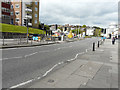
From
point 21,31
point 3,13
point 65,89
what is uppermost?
point 3,13

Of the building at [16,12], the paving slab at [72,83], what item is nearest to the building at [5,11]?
the building at [16,12]

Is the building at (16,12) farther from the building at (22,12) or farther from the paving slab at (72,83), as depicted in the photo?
the paving slab at (72,83)

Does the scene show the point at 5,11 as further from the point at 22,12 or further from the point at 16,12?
the point at 22,12

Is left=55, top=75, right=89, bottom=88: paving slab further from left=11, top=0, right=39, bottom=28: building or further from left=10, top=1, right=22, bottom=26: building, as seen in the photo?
left=10, top=1, right=22, bottom=26: building

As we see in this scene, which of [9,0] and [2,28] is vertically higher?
[9,0]

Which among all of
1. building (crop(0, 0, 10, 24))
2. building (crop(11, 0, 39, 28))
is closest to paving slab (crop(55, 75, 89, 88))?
building (crop(11, 0, 39, 28))

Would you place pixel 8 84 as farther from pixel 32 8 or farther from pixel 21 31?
pixel 32 8

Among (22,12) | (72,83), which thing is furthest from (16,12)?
(72,83)

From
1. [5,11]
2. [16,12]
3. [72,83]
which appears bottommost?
[72,83]

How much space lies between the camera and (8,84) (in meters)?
3.58

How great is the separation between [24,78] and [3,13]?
145ft

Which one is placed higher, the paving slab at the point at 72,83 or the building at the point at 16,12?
the building at the point at 16,12

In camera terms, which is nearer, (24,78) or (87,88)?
(87,88)

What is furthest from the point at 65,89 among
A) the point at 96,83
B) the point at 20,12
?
the point at 20,12
